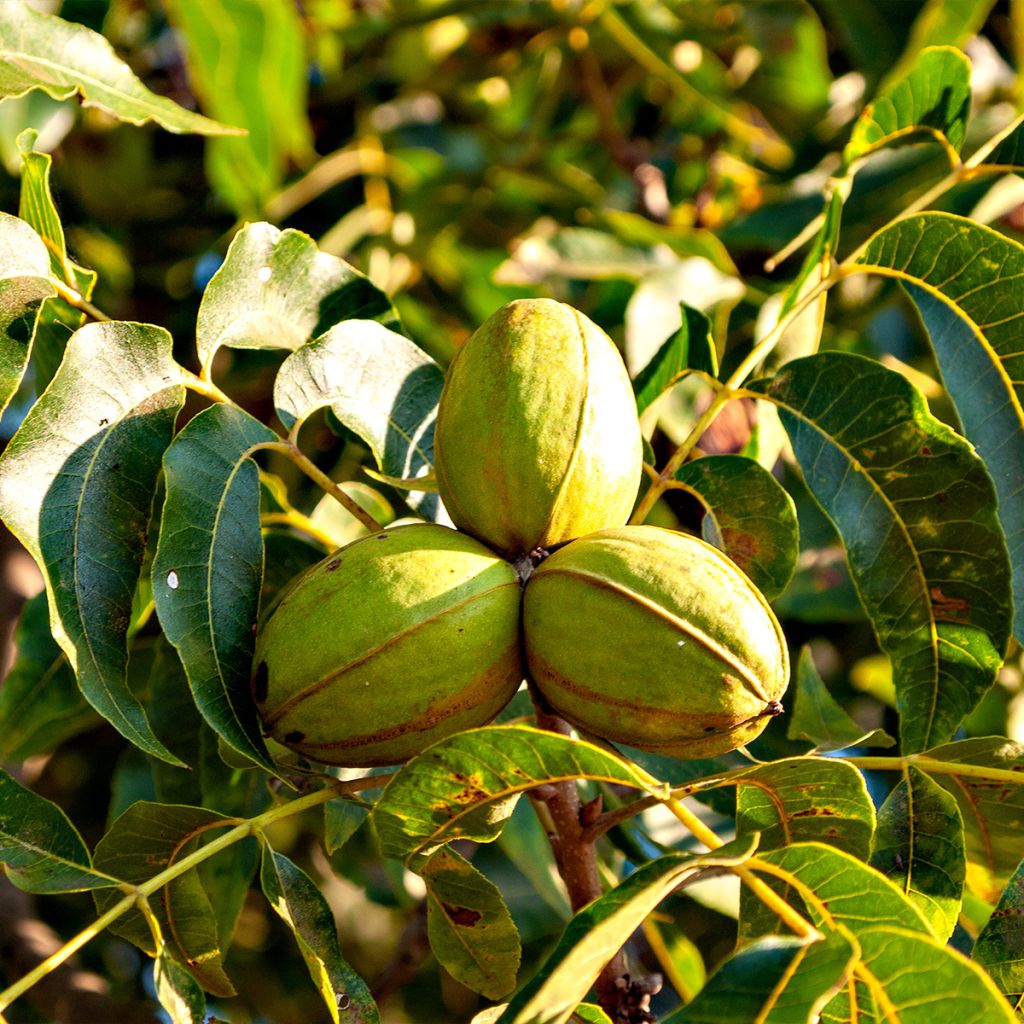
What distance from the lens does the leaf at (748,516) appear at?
1720 mm

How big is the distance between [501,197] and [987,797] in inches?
97.6

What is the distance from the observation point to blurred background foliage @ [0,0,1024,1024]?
2.58 m

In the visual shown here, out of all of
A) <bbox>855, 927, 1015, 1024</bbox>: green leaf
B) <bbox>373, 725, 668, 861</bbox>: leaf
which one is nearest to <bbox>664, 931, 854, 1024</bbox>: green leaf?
<bbox>855, 927, 1015, 1024</bbox>: green leaf

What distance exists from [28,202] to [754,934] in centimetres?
129

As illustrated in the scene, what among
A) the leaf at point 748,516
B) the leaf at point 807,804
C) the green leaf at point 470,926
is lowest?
the green leaf at point 470,926

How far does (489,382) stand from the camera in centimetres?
156

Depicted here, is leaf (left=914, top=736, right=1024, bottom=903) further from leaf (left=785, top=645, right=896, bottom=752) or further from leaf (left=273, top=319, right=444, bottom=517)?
leaf (left=273, top=319, right=444, bottom=517)

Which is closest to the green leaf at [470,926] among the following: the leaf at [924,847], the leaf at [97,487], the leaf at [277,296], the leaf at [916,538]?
the leaf at [97,487]

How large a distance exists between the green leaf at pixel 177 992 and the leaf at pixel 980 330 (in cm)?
113

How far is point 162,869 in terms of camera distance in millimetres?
1544

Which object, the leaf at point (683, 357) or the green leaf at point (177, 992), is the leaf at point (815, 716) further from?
the green leaf at point (177, 992)

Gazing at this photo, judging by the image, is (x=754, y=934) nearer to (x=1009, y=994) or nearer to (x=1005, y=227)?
(x=1009, y=994)

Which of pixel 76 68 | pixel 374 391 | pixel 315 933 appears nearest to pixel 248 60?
pixel 76 68

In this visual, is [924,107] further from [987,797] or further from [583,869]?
[583,869]
